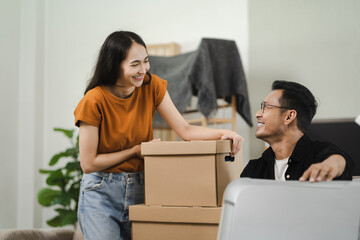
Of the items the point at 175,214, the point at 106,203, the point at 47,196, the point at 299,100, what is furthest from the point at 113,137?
the point at 47,196

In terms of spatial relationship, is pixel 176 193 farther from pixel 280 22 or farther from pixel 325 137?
pixel 280 22

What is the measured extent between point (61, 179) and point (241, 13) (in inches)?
78.9

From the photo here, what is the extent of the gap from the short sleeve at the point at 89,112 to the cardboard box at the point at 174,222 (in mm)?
288

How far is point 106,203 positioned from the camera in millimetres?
1233

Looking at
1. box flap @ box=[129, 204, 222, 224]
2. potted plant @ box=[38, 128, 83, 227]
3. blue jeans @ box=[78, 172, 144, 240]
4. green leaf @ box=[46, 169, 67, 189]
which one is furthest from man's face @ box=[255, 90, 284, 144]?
green leaf @ box=[46, 169, 67, 189]

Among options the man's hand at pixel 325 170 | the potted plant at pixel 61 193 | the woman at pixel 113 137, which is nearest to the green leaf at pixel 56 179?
the potted plant at pixel 61 193

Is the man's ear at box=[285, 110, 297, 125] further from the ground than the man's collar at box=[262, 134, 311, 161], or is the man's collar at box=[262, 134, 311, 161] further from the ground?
the man's ear at box=[285, 110, 297, 125]

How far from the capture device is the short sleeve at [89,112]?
120 centimetres

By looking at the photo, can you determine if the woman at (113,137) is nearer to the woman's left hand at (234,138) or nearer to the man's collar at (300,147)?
Result: the woman's left hand at (234,138)

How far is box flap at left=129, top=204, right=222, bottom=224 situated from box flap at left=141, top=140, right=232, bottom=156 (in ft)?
0.53

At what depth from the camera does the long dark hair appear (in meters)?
1.26

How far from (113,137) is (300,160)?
0.58m

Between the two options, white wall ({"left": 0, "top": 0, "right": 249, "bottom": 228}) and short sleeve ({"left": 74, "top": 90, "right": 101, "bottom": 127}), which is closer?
short sleeve ({"left": 74, "top": 90, "right": 101, "bottom": 127})

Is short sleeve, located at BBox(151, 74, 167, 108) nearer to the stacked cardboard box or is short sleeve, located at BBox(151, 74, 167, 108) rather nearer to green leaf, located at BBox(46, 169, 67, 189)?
the stacked cardboard box
